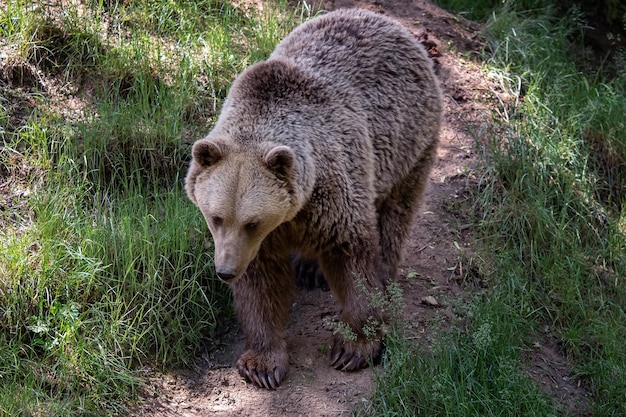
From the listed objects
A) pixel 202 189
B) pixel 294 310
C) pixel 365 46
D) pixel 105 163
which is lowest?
pixel 294 310

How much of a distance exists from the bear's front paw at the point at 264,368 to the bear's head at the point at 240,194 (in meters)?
0.72

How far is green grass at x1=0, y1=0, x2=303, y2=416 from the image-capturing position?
15.2ft

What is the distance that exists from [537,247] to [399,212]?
1161mm

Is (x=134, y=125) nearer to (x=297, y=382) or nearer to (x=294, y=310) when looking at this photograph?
(x=294, y=310)

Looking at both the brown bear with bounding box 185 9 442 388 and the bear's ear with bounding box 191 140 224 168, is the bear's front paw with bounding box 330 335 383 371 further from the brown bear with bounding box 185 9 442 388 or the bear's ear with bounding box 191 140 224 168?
the bear's ear with bounding box 191 140 224 168

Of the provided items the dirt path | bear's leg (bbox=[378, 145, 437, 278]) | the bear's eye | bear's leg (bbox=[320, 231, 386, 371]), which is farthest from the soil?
the bear's eye

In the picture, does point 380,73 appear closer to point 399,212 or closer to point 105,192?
point 399,212

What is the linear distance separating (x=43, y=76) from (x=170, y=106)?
1057mm

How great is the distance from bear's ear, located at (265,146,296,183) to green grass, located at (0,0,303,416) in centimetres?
108

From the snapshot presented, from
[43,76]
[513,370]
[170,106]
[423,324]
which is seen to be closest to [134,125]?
[170,106]

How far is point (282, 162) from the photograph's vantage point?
4.34m

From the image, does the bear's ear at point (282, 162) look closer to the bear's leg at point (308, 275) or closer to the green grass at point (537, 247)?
the green grass at point (537, 247)

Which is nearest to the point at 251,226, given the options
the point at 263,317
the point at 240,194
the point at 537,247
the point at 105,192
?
the point at 240,194

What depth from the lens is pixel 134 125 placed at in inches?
228
